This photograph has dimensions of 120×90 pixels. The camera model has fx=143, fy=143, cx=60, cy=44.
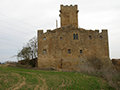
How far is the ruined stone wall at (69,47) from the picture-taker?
2772 centimetres

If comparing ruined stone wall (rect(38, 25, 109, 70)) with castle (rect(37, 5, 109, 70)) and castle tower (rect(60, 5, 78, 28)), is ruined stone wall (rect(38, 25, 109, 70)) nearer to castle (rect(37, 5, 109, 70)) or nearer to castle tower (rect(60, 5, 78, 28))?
castle (rect(37, 5, 109, 70))

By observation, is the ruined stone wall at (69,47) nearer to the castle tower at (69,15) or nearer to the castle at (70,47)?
the castle at (70,47)

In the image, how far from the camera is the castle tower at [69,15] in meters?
31.5

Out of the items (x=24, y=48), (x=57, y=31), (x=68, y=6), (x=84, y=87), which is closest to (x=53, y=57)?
(x=57, y=31)

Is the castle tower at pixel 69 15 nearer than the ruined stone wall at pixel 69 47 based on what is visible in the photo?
No

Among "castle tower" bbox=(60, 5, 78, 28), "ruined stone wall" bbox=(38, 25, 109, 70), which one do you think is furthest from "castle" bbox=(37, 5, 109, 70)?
"castle tower" bbox=(60, 5, 78, 28)

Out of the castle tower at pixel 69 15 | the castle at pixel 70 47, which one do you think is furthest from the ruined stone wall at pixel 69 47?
the castle tower at pixel 69 15

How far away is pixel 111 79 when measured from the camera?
49.0 feet

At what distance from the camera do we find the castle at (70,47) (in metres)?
27.7

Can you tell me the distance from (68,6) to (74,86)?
2161cm

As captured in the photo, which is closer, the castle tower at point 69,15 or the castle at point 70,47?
the castle at point 70,47

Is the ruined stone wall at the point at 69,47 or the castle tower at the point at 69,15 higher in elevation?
the castle tower at the point at 69,15

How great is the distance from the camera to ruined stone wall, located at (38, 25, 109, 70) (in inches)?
1091

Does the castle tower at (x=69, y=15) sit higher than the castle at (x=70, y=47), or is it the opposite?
the castle tower at (x=69, y=15)
